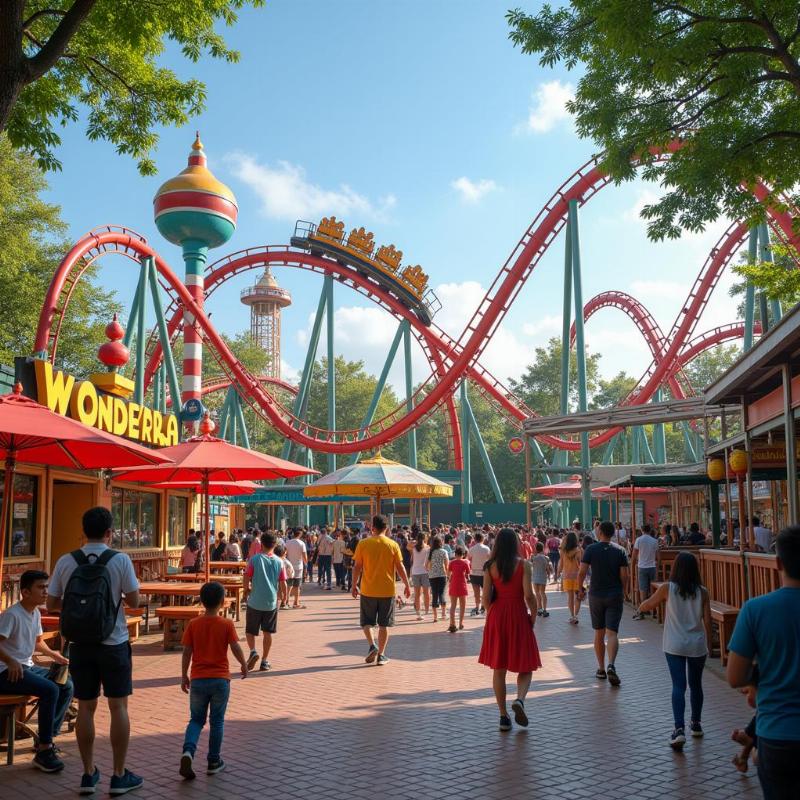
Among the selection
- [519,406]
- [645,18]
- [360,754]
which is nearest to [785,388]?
[645,18]

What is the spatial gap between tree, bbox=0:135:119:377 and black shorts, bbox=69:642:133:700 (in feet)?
74.9

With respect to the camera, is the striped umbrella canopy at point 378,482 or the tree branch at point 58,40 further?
the striped umbrella canopy at point 378,482

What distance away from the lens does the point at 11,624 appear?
552 cm

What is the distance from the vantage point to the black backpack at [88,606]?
4.84 m

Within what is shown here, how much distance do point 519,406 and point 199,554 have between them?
2173 centimetres

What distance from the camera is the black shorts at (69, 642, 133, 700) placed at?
493 centimetres

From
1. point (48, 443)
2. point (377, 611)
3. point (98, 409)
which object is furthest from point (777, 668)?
point (98, 409)

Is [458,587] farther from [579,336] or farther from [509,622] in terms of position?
[579,336]

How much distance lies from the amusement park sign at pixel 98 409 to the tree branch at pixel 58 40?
6323 mm

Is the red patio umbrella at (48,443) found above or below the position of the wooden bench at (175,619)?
above

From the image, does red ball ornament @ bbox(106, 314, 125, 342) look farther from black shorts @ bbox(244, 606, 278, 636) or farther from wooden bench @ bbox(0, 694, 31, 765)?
wooden bench @ bbox(0, 694, 31, 765)

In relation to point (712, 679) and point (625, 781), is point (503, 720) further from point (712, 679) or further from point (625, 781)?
point (712, 679)

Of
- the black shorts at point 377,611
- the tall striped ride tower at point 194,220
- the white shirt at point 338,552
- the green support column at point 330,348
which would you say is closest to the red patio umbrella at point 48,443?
the black shorts at point 377,611

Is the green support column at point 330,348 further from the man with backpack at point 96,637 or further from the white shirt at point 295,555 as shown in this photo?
the man with backpack at point 96,637
